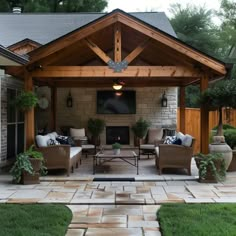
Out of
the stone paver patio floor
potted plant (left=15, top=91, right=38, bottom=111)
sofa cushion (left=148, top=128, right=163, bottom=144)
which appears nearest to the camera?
the stone paver patio floor

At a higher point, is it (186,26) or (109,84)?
(186,26)

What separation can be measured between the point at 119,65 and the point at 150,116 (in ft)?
16.8

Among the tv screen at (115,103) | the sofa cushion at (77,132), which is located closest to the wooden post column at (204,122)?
the tv screen at (115,103)

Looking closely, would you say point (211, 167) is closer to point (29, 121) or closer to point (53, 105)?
point (29, 121)

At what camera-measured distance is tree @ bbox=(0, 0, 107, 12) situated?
2062 centimetres

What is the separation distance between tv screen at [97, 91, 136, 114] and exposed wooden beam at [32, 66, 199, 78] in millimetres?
4618

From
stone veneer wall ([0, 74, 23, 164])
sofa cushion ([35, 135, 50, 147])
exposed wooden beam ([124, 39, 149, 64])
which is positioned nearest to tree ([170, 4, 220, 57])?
stone veneer wall ([0, 74, 23, 164])

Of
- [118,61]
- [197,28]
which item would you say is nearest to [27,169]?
Result: [118,61]

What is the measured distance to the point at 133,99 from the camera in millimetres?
13273

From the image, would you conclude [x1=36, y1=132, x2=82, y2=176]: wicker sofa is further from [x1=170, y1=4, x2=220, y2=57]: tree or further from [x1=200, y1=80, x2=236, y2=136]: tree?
[x1=170, y1=4, x2=220, y2=57]: tree

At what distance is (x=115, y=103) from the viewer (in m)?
13.2

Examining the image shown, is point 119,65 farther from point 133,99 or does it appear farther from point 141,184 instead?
point 133,99

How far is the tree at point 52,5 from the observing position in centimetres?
2062

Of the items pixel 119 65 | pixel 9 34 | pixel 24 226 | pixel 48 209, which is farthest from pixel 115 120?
pixel 24 226
